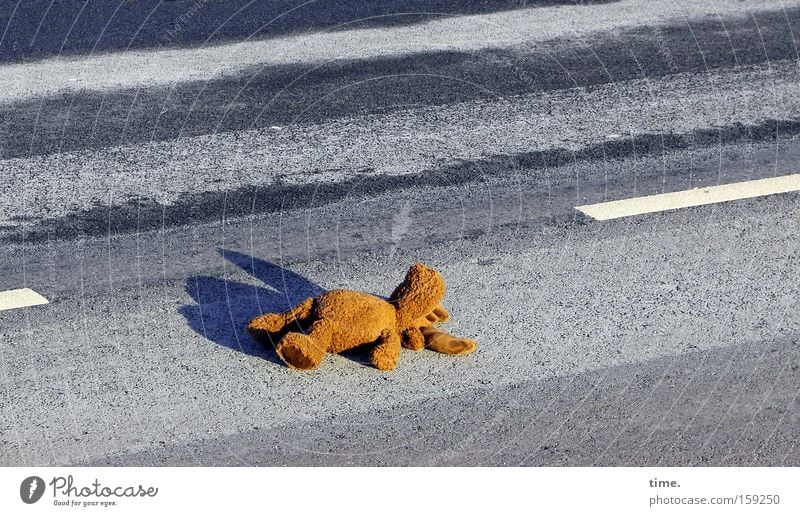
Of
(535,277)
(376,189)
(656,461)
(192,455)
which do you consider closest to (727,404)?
(656,461)

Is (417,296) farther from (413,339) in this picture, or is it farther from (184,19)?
(184,19)

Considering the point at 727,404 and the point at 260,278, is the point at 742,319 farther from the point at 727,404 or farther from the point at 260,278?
the point at 260,278

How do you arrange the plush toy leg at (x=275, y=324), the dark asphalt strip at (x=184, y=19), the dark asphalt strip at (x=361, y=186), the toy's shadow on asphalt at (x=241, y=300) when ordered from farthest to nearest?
the dark asphalt strip at (x=184, y=19)
the dark asphalt strip at (x=361, y=186)
the toy's shadow on asphalt at (x=241, y=300)
the plush toy leg at (x=275, y=324)

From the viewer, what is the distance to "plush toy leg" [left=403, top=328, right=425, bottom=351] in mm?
4672

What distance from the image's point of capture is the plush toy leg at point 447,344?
4.67 metres

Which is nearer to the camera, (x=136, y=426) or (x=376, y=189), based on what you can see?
(x=136, y=426)

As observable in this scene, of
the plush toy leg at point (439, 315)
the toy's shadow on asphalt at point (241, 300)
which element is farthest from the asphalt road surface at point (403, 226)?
the plush toy leg at point (439, 315)

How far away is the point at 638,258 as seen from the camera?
17.9 ft

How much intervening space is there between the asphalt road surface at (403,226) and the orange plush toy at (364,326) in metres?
0.06

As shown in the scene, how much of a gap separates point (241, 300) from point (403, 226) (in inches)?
40.2

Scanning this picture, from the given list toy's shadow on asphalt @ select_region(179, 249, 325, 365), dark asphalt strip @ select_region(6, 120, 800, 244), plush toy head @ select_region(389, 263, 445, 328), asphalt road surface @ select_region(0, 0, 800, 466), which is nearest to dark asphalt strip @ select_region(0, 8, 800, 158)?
asphalt road surface @ select_region(0, 0, 800, 466)

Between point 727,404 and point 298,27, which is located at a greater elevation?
point 298,27

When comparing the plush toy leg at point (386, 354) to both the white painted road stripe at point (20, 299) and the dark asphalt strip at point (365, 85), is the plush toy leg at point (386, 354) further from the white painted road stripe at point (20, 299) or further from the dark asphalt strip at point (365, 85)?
the dark asphalt strip at point (365, 85)
